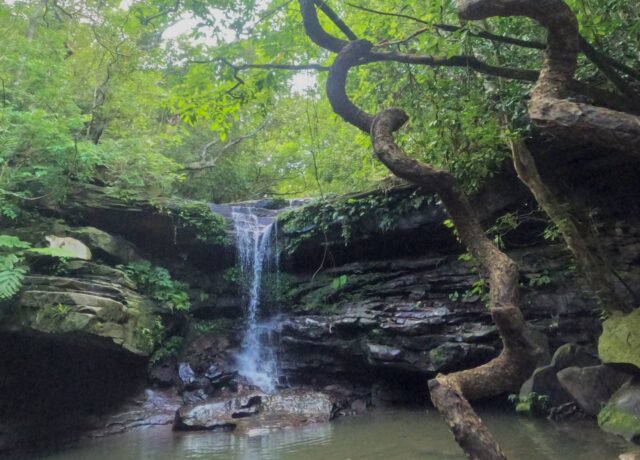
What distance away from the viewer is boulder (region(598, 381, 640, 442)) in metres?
5.75

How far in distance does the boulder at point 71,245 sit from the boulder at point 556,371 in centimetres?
916

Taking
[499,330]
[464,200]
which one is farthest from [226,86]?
[499,330]

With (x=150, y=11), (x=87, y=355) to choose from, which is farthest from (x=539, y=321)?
(x=87, y=355)

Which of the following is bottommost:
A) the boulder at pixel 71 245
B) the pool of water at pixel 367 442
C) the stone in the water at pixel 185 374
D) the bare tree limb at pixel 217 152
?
the pool of water at pixel 367 442

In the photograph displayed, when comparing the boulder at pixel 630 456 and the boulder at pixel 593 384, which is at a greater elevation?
the boulder at pixel 593 384

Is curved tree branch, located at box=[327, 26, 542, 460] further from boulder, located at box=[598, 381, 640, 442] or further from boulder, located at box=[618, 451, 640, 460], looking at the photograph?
boulder, located at box=[598, 381, 640, 442]

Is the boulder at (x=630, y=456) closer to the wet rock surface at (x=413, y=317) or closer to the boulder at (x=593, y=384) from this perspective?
the boulder at (x=593, y=384)

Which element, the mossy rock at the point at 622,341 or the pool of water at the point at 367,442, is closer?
the pool of water at the point at 367,442

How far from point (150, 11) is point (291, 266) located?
839cm

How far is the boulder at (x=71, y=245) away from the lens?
1021cm

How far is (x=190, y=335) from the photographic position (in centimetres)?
1263

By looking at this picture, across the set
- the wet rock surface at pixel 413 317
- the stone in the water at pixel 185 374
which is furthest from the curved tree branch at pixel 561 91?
the stone in the water at pixel 185 374

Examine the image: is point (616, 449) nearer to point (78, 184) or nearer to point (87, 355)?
point (87, 355)

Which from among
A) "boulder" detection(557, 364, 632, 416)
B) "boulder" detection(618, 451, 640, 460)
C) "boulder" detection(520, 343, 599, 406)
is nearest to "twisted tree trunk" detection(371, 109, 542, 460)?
"boulder" detection(618, 451, 640, 460)
